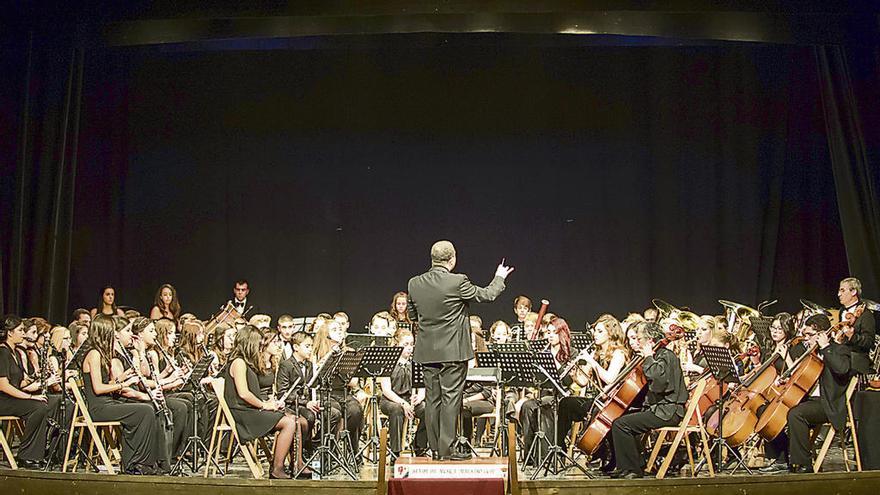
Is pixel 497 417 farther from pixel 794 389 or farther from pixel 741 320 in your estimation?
pixel 741 320

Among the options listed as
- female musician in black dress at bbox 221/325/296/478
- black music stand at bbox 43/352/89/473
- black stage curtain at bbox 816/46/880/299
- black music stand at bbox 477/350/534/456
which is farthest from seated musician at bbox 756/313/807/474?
black music stand at bbox 43/352/89/473

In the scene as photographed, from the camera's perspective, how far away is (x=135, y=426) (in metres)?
7.38

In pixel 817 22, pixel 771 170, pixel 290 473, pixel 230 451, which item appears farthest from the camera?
pixel 771 170

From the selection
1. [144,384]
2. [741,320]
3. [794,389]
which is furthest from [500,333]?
[144,384]

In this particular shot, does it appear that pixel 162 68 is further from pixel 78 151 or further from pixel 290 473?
pixel 290 473

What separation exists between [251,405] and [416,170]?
268 inches

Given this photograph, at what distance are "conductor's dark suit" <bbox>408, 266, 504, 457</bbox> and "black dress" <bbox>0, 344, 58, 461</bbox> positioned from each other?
356 cm

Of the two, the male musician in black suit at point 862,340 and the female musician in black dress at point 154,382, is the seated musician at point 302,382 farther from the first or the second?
the male musician in black suit at point 862,340

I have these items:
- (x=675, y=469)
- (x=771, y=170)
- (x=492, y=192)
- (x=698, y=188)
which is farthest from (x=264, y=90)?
(x=675, y=469)

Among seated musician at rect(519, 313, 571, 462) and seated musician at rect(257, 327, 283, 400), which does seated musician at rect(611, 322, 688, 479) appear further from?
seated musician at rect(257, 327, 283, 400)

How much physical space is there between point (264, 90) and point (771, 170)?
23.8 feet

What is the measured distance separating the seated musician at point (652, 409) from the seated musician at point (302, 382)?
2500 millimetres

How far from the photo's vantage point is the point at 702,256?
1314 centimetres

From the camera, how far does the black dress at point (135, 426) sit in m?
7.37
